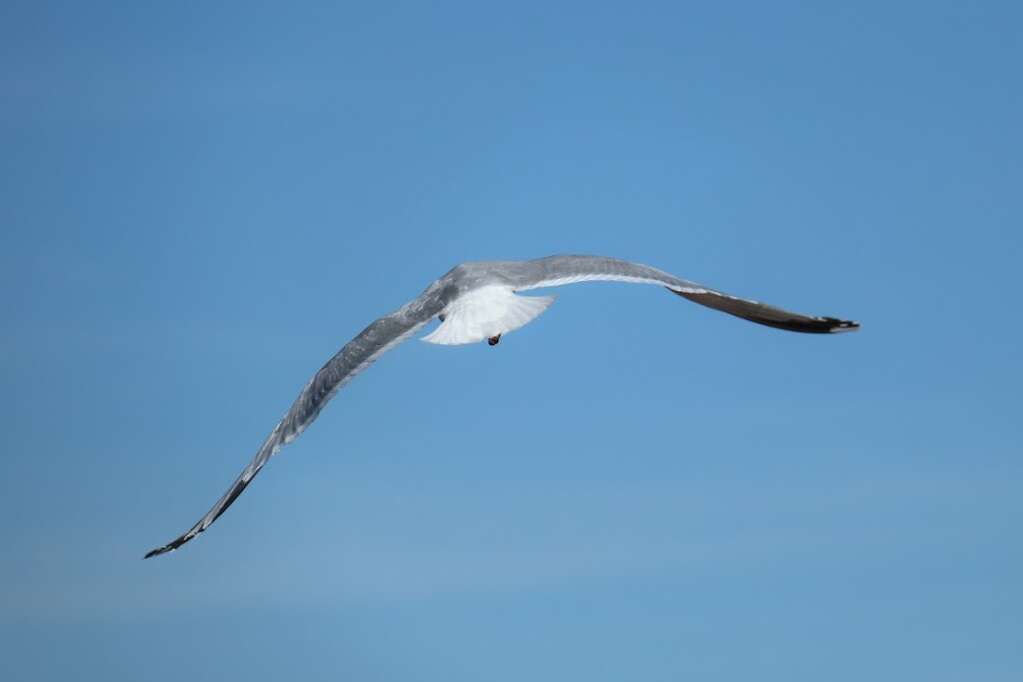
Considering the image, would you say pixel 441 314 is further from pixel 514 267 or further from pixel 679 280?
pixel 679 280

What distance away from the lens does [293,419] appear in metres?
8.91

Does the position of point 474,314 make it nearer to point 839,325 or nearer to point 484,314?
point 484,314

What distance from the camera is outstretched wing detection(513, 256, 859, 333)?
9305mm

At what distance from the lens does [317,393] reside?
8.95 metres

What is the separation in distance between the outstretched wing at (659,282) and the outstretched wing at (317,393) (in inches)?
29.6

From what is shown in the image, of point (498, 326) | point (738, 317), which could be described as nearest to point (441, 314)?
point (498, 326)

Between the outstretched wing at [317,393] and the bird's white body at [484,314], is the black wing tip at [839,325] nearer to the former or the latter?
the bird's white body at [484,314]

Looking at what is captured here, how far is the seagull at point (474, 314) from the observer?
8953 mm

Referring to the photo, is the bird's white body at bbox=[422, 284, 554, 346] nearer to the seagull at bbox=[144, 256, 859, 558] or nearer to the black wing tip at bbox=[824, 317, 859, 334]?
the seagull at bbox=[144, 256, 859, 558]

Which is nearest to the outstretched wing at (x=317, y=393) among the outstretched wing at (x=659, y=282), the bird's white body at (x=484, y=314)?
the bird's white body at (x=484, y=314)

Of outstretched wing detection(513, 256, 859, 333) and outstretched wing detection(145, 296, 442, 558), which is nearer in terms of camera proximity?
outstretched wing detection(145, 296, 442, 558)

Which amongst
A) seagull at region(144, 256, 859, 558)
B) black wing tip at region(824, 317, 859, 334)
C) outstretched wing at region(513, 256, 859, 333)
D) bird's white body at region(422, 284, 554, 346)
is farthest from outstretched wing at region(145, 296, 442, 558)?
black wing tip at region(824, 317, 859, 334)

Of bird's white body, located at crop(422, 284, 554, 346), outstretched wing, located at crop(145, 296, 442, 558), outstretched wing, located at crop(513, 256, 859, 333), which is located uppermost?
outstretched wing, located at crop(513, 256, 859, 333)

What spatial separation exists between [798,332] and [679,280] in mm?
802
